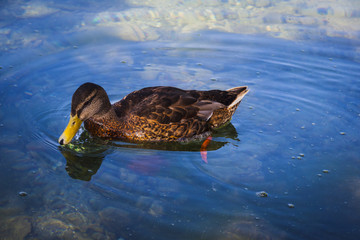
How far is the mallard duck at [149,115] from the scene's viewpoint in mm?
5449

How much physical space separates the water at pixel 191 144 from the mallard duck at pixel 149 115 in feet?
0.64

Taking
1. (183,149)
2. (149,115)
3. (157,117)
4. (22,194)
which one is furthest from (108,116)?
(22,194)

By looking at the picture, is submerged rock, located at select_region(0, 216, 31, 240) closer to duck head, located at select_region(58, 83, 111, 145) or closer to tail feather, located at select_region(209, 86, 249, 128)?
duck head, located at select_region(58, 83, 111, 145)

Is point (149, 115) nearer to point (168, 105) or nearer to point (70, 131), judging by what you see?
point (168, 105)

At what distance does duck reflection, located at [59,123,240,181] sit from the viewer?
4.82 metres

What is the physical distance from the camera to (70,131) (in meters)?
5.05

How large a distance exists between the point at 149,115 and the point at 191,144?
0.76 metres

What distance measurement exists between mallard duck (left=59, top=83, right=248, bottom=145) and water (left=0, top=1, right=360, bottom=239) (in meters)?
0.20

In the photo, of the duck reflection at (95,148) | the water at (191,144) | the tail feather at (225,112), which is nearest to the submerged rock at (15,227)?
the water at (191,144)

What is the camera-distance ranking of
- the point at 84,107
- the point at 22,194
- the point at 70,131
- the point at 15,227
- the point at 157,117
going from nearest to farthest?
the point at 15,227 < the point at 22,194 < the point at 70,131 < the point at 84,107 < the point at 157,117

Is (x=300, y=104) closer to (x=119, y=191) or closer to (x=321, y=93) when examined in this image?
(x=321, y=93)

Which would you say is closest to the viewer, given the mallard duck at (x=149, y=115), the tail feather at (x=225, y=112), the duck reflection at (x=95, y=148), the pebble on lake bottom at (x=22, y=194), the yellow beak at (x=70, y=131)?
the pebble on lake bottom at (x=22, y=194)

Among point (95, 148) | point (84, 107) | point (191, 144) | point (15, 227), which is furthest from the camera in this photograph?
point (191, 144)

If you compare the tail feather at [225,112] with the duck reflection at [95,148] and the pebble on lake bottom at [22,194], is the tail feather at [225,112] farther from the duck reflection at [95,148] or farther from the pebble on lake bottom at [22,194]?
the pebble on lake bottom at [22,194]
